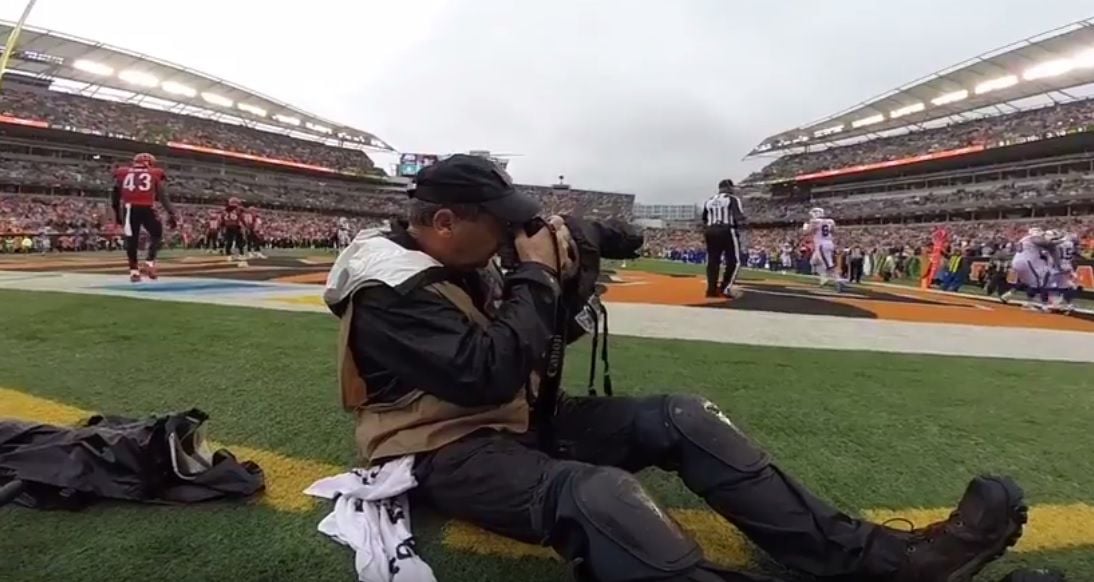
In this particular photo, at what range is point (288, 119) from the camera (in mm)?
59656

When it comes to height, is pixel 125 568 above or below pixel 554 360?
below

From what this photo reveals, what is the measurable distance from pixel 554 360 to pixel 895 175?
54.3m

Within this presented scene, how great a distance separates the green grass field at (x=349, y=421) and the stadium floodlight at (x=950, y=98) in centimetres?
4583

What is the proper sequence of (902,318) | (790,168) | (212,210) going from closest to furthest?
(902,318) < (212,210) < (790,168)

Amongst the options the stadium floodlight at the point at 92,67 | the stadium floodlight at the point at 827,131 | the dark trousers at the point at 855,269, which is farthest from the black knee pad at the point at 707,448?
the stadium floodlight at the point at 827,131

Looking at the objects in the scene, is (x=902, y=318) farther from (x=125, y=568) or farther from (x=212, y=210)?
(x=212, y=210)

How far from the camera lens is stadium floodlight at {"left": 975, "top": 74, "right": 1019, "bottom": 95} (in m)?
39.2

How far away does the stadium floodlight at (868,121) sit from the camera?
51.7 metres

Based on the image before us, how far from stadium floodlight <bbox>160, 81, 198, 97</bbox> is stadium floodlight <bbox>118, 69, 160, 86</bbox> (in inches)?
34.7

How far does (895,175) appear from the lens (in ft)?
163

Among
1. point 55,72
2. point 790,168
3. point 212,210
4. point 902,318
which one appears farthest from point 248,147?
point 902,318

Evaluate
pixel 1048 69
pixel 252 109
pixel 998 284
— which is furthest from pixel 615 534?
pixel 252 109

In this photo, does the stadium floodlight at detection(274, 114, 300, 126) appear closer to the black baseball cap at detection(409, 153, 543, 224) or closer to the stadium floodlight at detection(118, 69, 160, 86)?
the stadium floodlight at detection(118, 69, 160, 86)

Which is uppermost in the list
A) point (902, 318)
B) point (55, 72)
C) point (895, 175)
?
point (55, 72)
